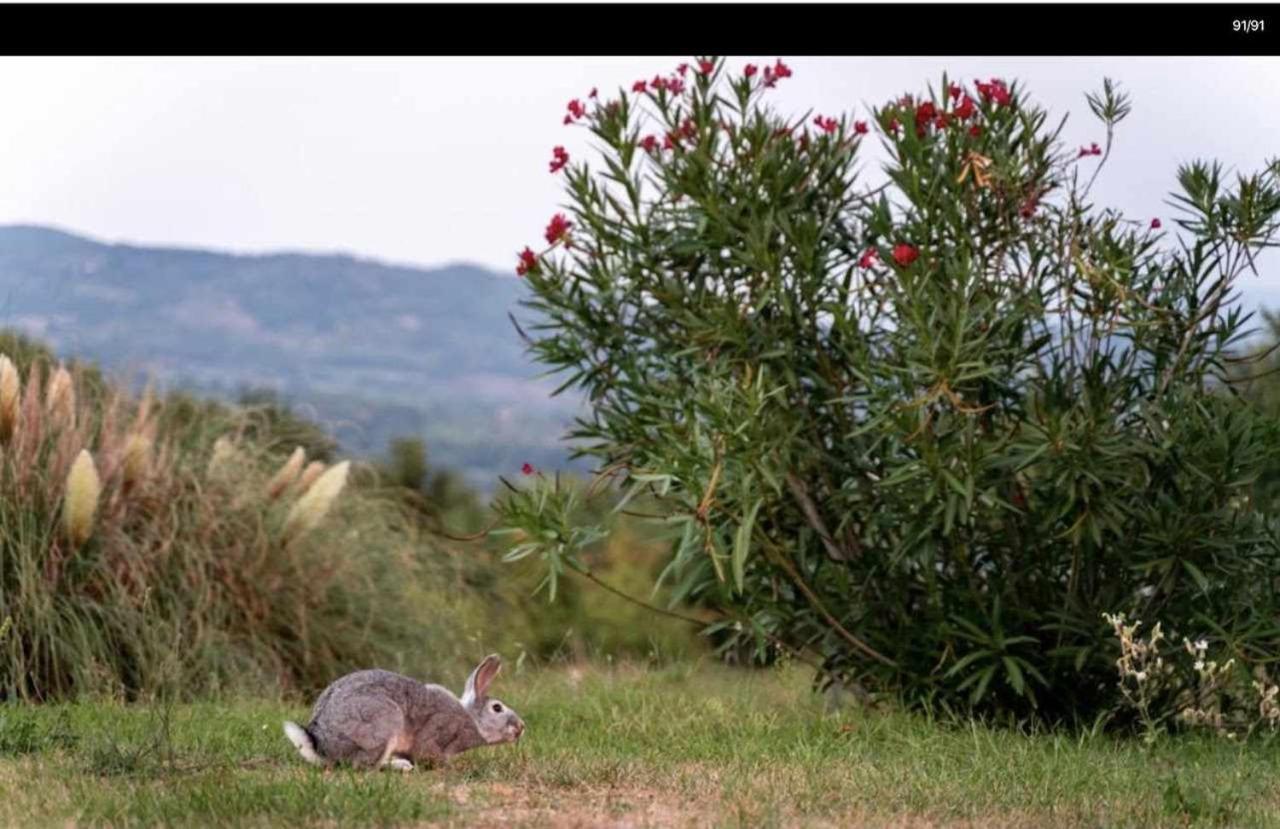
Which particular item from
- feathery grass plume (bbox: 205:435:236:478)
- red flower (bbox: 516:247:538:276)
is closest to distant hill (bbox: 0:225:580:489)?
feathery grass plume (bbox: 205:435:236:478)

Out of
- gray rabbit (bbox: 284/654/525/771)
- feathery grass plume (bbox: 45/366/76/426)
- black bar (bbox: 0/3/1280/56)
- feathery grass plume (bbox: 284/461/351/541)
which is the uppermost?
black bar (bbox: 0/3/1280/56)

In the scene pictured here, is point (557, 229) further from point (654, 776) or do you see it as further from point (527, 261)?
point (654, 776)

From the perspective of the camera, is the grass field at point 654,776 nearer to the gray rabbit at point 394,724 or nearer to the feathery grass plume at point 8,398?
the gray rabbit at point 394,724

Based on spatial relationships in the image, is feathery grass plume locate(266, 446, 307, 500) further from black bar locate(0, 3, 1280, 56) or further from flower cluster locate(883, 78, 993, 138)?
flower cluster locate(883, 78, 993, 138)

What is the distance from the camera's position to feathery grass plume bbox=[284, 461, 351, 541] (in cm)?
982

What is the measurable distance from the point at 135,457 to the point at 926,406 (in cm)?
500

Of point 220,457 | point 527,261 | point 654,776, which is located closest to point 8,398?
point 220,457

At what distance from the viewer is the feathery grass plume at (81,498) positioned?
891 cm

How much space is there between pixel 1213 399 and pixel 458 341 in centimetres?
4072

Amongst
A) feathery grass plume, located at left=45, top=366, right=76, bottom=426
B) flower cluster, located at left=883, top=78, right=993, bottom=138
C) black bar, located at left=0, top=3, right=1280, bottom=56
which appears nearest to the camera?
black bar, located at left=0, top=3, right=1280, bottom=56

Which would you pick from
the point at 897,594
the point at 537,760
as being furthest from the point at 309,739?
the point at 897,594

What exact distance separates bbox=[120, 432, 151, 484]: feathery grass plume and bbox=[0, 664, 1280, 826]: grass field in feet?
6.21

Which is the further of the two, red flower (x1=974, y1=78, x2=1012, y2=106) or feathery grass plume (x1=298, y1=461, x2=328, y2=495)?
feathery grass plume (x1=298, y1=461, x2=328, y2=495)

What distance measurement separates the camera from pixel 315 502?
9914mm
